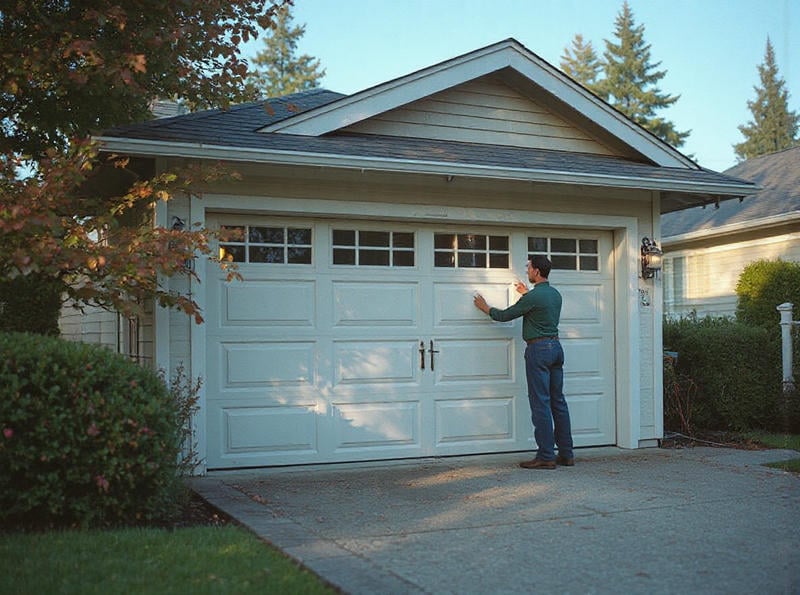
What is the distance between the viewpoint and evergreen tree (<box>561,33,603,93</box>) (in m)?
47.2

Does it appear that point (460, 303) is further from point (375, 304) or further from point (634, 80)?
point (634, 80)

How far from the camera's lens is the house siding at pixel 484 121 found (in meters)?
9.17

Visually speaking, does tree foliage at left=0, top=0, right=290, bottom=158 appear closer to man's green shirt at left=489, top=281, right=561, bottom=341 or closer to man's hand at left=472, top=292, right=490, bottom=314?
man's hand at left=472, top=292, right=490, bottom=314

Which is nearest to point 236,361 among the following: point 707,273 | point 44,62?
point 44,62

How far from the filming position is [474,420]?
358 inches

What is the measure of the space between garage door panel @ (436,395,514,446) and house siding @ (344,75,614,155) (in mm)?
2768

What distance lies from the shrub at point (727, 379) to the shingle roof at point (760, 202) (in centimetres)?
494

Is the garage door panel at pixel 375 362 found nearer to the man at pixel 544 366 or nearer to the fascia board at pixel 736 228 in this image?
the man at pixel 544 366

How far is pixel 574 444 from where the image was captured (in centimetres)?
952

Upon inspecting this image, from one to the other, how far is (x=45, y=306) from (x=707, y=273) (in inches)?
511

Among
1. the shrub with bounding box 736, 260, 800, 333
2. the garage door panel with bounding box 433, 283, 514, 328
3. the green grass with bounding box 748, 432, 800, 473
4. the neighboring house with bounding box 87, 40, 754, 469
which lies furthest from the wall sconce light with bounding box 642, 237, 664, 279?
the shrub with bounding box 736, 260, 800, 333

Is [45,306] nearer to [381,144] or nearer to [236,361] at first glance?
[236,361]

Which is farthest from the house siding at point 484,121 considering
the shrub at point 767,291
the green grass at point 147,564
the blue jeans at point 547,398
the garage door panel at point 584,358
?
the shrub at point 767,291

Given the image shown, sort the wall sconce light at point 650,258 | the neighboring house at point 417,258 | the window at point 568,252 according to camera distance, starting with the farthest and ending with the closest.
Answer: the wall sconce light at point 650,258 < the window at point 568,252 < the neighboring house at point 417,258
